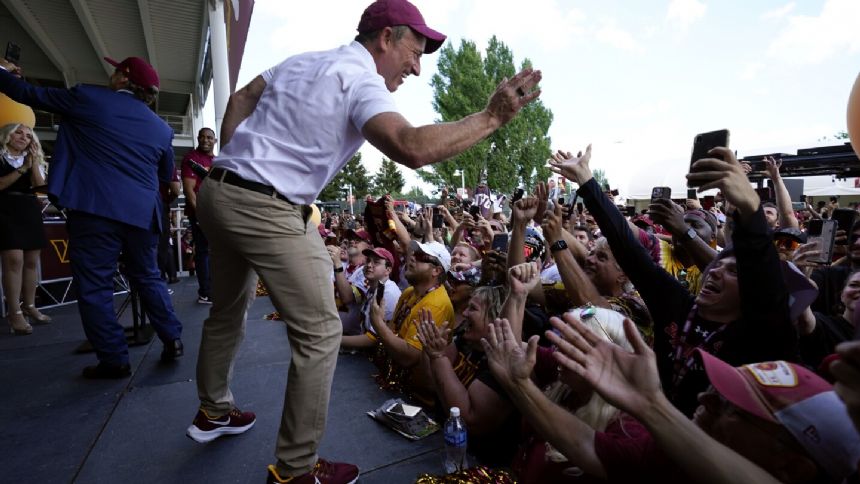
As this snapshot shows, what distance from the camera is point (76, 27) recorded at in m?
11.3

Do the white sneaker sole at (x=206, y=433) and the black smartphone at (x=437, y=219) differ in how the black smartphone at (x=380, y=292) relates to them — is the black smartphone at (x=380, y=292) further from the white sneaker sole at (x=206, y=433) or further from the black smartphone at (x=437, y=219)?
the black smartphone at (x=437, y=219)

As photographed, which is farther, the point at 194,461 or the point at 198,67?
the point at 198,67

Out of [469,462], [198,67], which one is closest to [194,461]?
[469,462]

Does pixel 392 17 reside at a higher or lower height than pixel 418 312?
higher

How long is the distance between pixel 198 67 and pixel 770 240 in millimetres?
16796

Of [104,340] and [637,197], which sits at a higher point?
[637,197]

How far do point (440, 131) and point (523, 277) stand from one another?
756 mm

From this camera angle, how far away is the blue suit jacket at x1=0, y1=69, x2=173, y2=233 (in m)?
2.66

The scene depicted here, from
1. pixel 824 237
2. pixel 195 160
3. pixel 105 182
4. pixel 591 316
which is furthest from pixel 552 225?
pixel 195 160

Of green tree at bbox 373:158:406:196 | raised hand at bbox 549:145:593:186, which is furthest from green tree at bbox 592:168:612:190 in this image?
green tree at bbox 373:158:406:196

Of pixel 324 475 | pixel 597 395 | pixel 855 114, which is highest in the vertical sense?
pixel 855 114

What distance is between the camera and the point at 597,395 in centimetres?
146

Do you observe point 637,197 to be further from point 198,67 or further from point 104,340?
point 104,340

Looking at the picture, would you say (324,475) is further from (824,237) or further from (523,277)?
(824,237)
